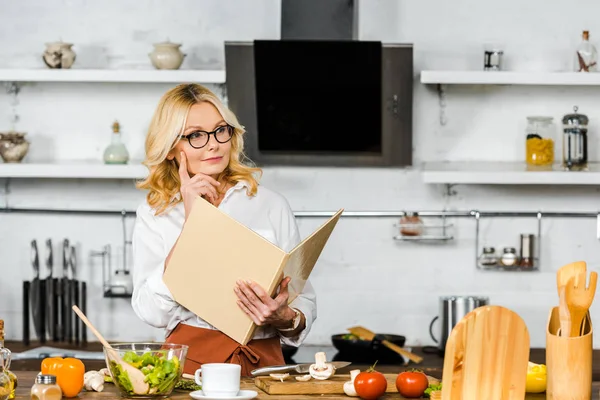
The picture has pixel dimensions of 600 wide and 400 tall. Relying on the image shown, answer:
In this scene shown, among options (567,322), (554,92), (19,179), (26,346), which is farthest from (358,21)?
(567,322)

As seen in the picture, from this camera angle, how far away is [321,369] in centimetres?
197

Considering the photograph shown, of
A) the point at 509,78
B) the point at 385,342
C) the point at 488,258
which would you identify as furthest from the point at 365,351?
the point at 509,78

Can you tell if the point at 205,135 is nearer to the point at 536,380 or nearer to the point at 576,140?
the point at 536,380

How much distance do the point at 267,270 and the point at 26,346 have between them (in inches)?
92.1

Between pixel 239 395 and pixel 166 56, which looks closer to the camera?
pixel 239 395

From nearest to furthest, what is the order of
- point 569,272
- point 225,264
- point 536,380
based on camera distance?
point 569,272 < point 536,380 < point 225,264

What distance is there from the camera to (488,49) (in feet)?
13.1

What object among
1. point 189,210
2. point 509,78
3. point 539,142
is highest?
point 509,78

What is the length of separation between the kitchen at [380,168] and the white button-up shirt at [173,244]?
171 centimetres

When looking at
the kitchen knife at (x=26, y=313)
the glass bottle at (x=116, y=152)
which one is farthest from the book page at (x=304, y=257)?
the kitchen knife at (x=26, y=313)

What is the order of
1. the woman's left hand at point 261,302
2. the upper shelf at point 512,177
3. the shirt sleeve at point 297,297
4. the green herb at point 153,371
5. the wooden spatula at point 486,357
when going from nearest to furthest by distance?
the wooden spatula at point 486,357 → the green herb at point 153,371 → the woman's left hand at point 261,302 → the shirt sleeve at point 297,297 → the upper shelf at point 512,177

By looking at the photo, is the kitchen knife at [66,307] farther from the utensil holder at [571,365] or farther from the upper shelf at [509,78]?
the utensil holder at [571,365]

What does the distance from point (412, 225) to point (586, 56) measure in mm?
1058

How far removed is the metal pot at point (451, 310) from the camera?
384 cm
